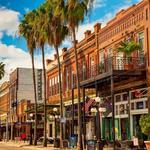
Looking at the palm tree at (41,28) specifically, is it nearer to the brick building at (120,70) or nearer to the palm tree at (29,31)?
the palm tree at (29,31)

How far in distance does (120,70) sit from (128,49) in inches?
78.2

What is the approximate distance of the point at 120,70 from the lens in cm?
3206

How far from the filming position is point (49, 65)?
62.3m

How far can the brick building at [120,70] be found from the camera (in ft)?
108

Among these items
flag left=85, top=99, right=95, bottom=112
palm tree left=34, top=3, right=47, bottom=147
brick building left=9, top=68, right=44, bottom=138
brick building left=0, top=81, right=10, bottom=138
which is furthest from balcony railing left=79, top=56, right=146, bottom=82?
brick building left=0, top=81, right=10, bottom=138

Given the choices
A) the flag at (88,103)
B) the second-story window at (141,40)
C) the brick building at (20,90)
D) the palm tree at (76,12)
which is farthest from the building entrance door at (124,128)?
the brick building at (20,90)

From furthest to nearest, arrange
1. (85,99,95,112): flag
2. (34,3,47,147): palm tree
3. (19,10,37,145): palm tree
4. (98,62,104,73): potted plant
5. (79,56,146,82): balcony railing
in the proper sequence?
1. (19,10,37,145): palm tree
2. (34,3,47,147): palm tree
3. (85,99,95,112): flag
4. (98,62,104,73): potted plant
5. (79,56,146,82): balcony railing

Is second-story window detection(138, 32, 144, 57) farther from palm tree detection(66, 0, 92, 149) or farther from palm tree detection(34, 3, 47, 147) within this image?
palm tree detection(34, 3, 47, 147)

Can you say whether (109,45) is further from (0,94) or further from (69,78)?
(0,94)

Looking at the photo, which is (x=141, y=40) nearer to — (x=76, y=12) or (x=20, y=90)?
(x=76, y=12)

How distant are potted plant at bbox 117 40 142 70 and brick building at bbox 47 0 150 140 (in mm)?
253

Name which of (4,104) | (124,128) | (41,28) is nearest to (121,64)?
(124,128)

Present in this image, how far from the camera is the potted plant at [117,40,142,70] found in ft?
108

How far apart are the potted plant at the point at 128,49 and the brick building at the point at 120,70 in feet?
0.83
